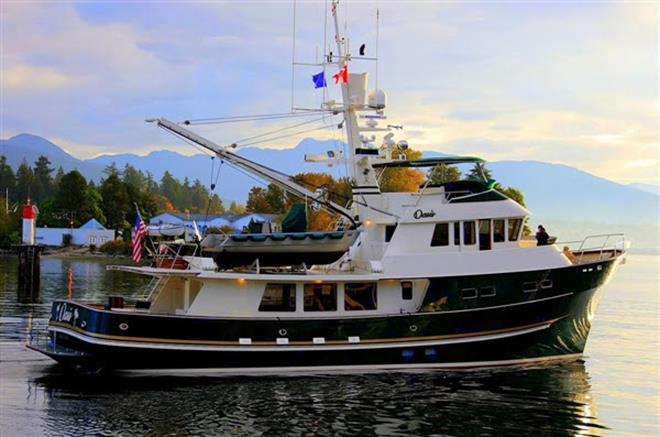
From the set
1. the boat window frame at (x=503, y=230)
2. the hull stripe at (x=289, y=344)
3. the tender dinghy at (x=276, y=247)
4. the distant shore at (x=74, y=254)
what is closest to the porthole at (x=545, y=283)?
the hull stripe at (x=289, y=344)

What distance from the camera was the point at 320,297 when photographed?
20.8 metres

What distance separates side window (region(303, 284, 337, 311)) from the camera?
20.7 meters

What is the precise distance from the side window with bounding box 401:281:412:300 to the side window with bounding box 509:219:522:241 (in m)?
3.05

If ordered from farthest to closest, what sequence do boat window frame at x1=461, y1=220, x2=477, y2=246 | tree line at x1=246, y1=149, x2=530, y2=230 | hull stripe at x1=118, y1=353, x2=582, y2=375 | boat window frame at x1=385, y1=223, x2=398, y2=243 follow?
tree line at x1=246, y1=149, x2=530, y2=230
boat window frame at x1=385, y1=223, x2=398, y2=243
boat window frame at x1=461, y1=220, x2=477, y2=246
hull stripe at x1=118, y1=353, x2=582, y2=375

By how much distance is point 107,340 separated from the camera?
19469 mm

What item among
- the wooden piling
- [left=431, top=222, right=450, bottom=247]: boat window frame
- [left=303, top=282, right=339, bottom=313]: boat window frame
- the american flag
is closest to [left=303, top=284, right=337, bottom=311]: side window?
[left=303, top=282, right=339, bottom=313]: boat window frame

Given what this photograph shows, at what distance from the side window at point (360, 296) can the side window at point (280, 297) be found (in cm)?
136

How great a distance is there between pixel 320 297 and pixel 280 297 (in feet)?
3.32

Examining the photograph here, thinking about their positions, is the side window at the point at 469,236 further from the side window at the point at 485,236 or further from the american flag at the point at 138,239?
the american flag at the point at 138,239

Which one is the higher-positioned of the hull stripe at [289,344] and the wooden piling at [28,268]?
the wooden piling at [28,268]

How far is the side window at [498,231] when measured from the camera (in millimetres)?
21609

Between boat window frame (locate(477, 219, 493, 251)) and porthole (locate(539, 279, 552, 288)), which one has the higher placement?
boat window frame (locate(477, 219, 493, 251))

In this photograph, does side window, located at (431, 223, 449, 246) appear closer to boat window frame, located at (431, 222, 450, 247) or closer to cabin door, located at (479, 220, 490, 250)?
boat window frame, located at (431, 222, 450, 247)

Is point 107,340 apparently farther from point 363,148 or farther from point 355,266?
point 363,148
